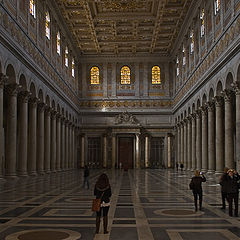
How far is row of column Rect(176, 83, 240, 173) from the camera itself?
2609cm

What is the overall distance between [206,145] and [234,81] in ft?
35.6

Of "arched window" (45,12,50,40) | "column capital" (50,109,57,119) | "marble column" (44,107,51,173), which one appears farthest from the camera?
"column capital" (50,109,57,119)

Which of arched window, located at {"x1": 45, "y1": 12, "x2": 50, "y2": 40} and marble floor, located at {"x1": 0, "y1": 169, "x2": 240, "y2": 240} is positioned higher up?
arched window, located at {"x1": 45, "y1": 12, "x2": 50, "y2": 40}

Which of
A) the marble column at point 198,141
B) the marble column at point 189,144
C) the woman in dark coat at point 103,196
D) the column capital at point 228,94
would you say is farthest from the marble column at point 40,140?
the woman in dark coat at point 103,196

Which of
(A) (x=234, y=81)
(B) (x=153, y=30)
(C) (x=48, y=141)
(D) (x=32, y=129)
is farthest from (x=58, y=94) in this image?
(A) (x=234, y=81)

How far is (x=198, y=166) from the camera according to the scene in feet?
119

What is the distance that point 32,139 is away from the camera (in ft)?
100

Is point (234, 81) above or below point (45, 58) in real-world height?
below

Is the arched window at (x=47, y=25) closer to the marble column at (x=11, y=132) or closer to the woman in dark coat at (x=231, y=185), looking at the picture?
the marble column at (x=11, y=132)

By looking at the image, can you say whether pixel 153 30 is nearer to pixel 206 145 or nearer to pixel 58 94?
pixel 58 94

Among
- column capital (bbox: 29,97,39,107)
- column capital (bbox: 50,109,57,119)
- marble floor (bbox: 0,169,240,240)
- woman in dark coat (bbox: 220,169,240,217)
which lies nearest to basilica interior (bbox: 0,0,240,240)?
marble floor (bbox: 0,169,240,240)

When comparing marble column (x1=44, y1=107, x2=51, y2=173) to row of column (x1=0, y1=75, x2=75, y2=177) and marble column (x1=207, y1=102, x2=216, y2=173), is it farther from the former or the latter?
marble column (x1=207, y1=102, x2=216, y2=173)

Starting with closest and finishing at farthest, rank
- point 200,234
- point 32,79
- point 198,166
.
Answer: point 200,234 < point 32,79 < point 198,166

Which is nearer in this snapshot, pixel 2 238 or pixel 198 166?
pixel 2 238
